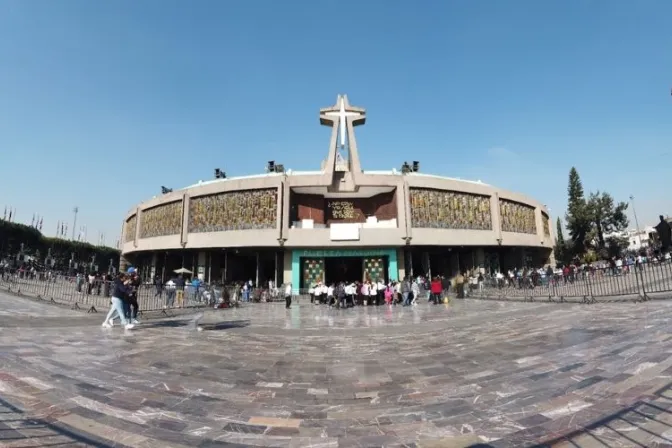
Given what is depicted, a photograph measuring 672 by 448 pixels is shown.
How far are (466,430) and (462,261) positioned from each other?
37.1m

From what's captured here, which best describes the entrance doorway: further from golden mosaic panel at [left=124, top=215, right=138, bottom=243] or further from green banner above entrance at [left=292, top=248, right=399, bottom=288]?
golden mosaic panel at [left=124, top=215, right=138, bottom=243]

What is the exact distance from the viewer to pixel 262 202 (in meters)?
30.9

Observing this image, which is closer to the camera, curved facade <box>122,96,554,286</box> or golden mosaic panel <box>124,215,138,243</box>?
curved facade <box>122,96,554,286</box>

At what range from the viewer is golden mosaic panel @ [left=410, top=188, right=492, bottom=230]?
31688mm

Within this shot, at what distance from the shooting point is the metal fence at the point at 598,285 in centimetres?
1501

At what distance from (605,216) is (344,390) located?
6290 centimetres

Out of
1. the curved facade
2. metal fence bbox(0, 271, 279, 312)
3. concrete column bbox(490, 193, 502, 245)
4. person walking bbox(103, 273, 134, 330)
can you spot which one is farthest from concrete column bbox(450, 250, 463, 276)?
person walking bbox(103, 273, 134, 330)

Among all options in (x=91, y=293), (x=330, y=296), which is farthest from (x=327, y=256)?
(x=91, y=293)

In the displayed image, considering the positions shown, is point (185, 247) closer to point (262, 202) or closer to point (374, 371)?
point (262, 202)

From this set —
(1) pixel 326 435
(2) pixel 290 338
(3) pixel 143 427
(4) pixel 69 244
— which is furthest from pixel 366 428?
(4) pixel 69 244

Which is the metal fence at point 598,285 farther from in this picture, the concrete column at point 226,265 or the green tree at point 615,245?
the green tree at point 615,245

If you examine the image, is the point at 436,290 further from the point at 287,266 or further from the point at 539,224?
the point at 539,224

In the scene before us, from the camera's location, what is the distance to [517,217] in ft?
122

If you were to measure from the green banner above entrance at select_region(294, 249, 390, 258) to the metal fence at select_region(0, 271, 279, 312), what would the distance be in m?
7.78
